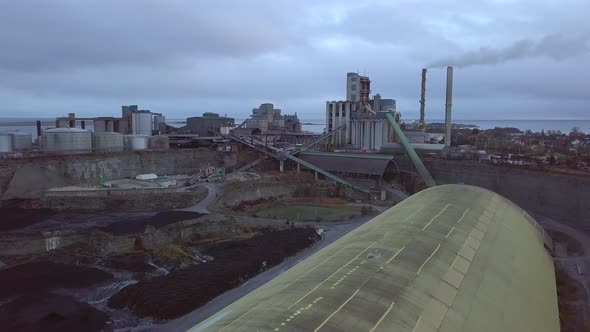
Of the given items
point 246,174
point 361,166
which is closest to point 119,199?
point 246,174

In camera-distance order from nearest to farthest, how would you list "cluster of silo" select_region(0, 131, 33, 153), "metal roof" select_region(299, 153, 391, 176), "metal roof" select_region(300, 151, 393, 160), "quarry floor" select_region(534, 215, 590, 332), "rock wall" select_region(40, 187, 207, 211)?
"quarry floor" select_region(534, 215, 590, 332), "rock wall" select_region(40, 187, 207, 211), "metal roof" select_region(299, 153, 391, 176), "cluster of silo" select_region(0, 131, 33, 153), "metal roof" select_region(300, 151, 393, 160)

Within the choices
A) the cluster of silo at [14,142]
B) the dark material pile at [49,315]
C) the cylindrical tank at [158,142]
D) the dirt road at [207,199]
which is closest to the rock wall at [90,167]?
the cylindrical tank at [158,142]

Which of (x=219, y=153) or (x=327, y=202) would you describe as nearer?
(x=327, y=202)

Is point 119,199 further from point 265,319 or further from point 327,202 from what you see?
point 265,319

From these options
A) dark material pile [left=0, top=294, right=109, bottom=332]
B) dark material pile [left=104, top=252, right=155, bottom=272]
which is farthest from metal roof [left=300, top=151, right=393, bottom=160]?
dark material pile [left=0, top=294, right=109, bottom=332]

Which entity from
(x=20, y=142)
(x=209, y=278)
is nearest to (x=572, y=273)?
(x=209, y=278)

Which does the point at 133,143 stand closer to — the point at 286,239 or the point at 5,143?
the point at 5,143

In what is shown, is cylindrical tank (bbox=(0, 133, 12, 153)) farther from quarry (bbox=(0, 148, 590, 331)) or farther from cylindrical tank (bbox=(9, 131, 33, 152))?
quarry (bbox=(0, 148, 590, 331))
